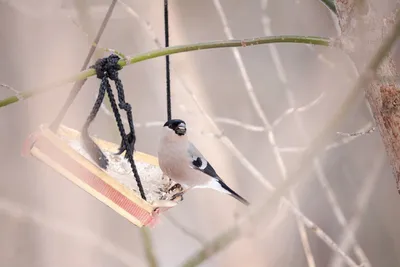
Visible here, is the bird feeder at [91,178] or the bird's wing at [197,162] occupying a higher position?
the bird's wing at [197,162]

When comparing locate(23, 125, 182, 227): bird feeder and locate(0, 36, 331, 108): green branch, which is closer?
locate(0, 36, 331, 108): green branch

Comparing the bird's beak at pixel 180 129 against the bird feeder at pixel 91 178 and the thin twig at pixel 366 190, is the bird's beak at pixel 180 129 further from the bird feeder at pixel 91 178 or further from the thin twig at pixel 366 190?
the thin twig at pixel 366 190

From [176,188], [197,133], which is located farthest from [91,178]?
[197,133]

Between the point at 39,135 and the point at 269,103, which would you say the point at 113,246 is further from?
the point at 39,135

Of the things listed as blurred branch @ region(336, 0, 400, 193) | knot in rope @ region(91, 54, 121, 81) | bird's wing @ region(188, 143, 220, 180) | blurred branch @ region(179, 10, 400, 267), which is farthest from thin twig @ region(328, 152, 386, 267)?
blurred branch @ region(179, 10, 400, 267)

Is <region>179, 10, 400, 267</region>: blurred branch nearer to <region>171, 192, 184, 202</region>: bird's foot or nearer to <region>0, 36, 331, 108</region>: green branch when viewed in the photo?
<region>0, 36, 331, 108</region>: green branch

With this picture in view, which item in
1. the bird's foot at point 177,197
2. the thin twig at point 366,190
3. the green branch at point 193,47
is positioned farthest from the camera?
the thin twig at point 366,190

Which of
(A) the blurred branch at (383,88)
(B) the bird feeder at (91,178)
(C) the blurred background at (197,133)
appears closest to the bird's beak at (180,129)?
(B) the bird feeder at (91,178)

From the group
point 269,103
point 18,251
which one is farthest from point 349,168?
point 18,251

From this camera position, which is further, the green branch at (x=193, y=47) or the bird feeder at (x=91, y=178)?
the bird feeder at (x=91, y=178)
